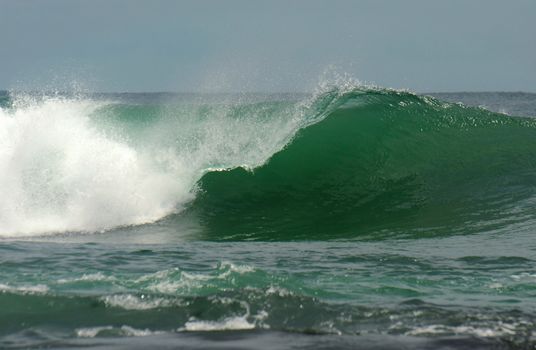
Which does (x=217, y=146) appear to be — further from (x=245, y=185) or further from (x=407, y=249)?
(x=407, y=249)

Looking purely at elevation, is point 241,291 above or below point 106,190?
below

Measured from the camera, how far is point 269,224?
14117 mm

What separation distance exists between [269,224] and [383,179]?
3122mm

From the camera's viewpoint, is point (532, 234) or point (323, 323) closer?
point (323, 323)

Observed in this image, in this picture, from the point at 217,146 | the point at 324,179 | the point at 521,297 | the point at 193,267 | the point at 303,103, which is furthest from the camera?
the point at 303,103

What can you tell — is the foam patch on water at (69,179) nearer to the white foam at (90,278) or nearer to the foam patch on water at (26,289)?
the white foam at (90,278)

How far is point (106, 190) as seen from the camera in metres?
15.1

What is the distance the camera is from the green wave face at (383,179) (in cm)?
1378

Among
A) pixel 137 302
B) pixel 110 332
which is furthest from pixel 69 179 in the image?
pixel 110 332

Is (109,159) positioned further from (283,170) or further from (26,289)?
(26,289)

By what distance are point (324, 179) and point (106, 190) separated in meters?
4.04

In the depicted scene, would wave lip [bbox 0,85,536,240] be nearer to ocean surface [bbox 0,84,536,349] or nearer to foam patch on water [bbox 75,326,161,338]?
ocean surface [bbox 0,84,536,349]

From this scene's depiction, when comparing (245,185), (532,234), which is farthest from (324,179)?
(532,234)

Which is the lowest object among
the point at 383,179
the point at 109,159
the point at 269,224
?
the point at 269,224
